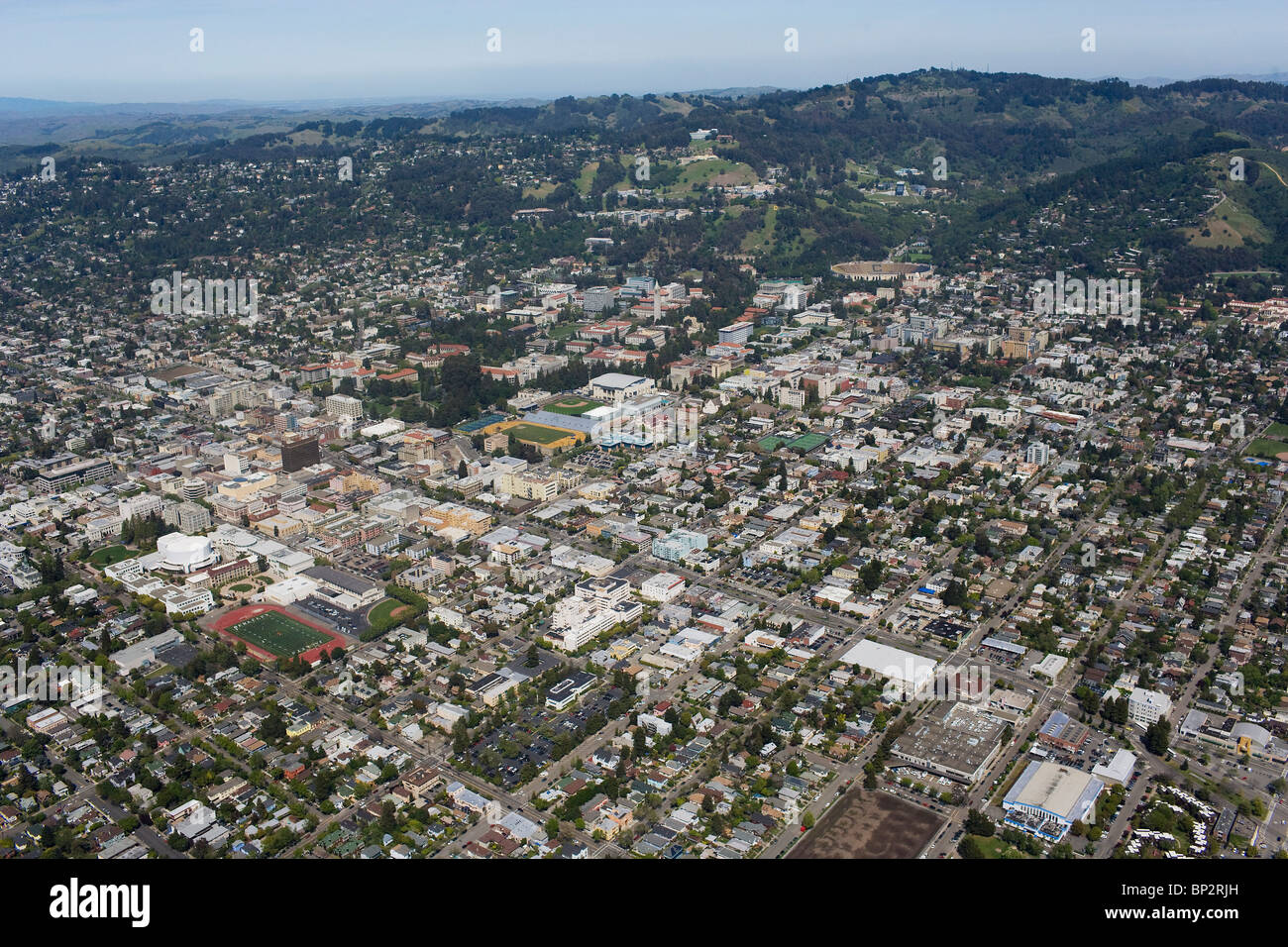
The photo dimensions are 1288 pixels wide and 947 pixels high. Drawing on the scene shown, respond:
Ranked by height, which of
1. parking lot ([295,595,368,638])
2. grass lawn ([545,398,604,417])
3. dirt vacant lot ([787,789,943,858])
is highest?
grass lawn ([545,398,604,417])

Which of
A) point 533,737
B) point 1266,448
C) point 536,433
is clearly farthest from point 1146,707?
point 536,433

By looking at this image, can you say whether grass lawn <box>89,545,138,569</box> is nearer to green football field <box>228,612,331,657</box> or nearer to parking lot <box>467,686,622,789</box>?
green football field <box>228,612,331,657</box>

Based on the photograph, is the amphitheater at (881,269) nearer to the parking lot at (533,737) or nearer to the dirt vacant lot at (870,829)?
the parking lot at (533,737)

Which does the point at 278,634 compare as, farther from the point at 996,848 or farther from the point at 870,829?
the point at 996,848

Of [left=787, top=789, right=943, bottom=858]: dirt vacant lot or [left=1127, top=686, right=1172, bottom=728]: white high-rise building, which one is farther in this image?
[left=1127, top=686, right=1172, bottom=728]: white high-rise building

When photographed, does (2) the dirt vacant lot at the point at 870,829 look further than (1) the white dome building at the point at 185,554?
No

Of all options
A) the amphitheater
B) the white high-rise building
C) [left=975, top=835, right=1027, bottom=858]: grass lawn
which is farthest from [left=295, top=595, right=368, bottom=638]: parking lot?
the amphitheater

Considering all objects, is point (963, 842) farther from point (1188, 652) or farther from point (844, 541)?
point (844, 541)

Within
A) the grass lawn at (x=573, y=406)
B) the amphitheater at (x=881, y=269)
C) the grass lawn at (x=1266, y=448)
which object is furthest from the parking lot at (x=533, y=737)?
the amphitheater at (x=881, y=269)
